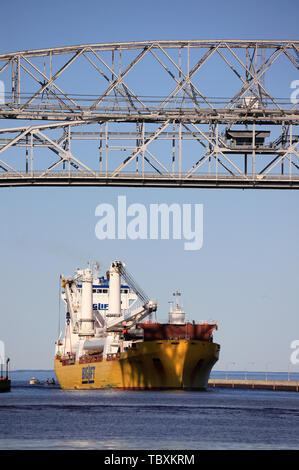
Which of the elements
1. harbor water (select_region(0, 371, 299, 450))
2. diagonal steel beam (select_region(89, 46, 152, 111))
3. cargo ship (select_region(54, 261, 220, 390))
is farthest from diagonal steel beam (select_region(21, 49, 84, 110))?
cargo ship (select_region(54, 261, 220, 390))

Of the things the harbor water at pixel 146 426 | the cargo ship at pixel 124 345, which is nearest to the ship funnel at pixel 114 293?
the cargo ship at pixel 124 345

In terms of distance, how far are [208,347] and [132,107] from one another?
45.0m

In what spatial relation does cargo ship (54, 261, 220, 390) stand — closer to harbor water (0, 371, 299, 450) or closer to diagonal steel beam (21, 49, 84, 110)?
harbor water (0, 371, 299, 450)

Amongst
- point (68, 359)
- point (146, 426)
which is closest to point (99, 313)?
point (68, 359)

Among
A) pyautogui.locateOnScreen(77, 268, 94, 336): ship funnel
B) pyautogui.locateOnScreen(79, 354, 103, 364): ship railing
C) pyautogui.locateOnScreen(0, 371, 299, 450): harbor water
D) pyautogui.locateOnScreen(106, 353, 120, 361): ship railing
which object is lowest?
pyautogui.locateOnScreen(0, 371, 299, 450): harbor water

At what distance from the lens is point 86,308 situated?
345ft

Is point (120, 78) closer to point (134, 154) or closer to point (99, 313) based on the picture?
point (134, 154)

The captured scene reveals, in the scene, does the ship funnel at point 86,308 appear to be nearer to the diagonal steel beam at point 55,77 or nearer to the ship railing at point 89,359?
the ship railing at point 89,359

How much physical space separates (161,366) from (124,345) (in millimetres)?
9197

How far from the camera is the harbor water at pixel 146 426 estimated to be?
41.3 meters

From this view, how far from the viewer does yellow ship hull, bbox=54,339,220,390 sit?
87938mm

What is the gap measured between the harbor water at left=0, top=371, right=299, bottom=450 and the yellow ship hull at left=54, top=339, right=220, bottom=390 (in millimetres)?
17238

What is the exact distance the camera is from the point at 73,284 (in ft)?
379

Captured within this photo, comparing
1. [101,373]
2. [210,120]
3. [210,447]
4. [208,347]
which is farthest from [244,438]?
[101,373]
